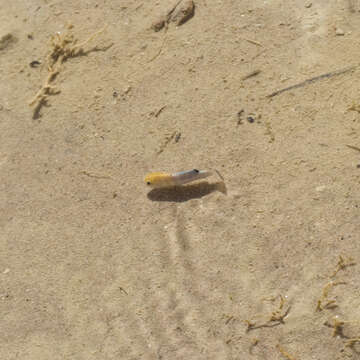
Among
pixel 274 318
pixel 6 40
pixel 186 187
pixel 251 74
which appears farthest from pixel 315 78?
pixel 6 40

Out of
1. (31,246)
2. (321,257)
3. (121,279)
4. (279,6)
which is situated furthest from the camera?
(279,6)

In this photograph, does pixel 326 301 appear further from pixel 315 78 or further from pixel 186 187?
pixel 315 78

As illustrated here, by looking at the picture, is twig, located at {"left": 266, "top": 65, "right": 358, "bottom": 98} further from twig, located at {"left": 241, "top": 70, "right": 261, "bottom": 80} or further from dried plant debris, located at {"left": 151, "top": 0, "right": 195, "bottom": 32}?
dried plant debris, located at {"left": 151, "top": 0, "right": 195, "bottom": 32}

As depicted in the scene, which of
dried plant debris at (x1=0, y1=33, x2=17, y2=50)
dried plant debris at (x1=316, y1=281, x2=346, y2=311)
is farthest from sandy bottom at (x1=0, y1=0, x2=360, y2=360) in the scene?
dried plant debris at (x1=0, y1=33, x2=17, y2=50)

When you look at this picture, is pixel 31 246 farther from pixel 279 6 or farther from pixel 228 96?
pixel 279 6

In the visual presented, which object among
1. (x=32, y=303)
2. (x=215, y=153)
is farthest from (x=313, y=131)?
(x=32, y=303)

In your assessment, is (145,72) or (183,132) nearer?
(183,132)
